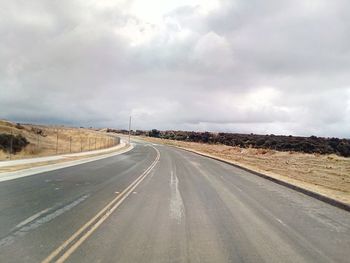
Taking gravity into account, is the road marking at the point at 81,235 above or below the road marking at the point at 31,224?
above

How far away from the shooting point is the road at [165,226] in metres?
6.56

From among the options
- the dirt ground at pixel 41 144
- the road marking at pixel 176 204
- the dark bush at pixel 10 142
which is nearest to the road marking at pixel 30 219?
the road marking at pixel 176 204

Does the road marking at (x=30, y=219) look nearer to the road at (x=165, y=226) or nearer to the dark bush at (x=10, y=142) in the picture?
the road at (x=165, y=226)

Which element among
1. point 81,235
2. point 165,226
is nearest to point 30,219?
point 81,235

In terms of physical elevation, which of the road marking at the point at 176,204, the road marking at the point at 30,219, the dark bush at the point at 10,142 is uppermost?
the dark bush at the point at 10,142

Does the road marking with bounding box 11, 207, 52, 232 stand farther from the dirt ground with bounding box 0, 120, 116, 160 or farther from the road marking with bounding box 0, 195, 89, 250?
the dirt ground with bounding box 0, 120, 116, 160

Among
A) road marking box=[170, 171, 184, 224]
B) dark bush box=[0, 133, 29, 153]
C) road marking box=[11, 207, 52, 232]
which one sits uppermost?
dark bush box=[0, 133, 29, 153]

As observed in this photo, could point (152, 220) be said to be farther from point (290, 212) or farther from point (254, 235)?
point (290, 212)

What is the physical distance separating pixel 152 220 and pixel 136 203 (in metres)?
2.59

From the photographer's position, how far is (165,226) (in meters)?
8.70

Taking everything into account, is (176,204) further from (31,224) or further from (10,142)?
(10,142)

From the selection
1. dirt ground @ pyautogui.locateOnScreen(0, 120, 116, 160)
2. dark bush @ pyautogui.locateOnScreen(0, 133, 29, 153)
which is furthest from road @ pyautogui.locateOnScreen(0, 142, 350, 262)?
dark bush @ pyautogui.locateOnScreen(0, 133, 29, 153)

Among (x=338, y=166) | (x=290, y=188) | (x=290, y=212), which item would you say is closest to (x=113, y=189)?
(x=290, y=212)

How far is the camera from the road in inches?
258
